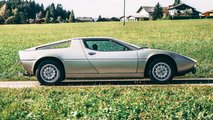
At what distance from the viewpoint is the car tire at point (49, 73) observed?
10.5 m

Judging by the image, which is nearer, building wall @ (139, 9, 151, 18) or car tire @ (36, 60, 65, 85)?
car tire @ (36, 60, 65, 85)

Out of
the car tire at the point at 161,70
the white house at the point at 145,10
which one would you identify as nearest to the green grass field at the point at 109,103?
the car tire at the point at 161,70

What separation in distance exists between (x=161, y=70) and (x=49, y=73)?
2773mm

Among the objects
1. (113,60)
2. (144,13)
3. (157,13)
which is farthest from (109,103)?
(144,13)

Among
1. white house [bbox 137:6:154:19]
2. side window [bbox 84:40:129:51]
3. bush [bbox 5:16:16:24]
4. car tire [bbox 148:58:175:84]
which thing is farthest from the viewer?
white house [bbox 137:6:154:19]

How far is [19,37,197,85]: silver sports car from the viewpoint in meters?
10.5

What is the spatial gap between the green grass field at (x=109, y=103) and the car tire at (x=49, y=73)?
1081mm

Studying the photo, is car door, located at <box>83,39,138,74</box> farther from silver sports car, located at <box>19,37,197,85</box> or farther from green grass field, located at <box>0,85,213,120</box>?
green grass field, located at <box>0,85,213,120</box>

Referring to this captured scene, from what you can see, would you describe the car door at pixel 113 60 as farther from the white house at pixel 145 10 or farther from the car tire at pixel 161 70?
the white house at pixel 145 10

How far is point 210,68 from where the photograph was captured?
13.5m

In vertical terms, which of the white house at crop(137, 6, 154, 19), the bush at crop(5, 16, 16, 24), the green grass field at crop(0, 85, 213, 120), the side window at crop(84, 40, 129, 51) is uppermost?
the side window at crop(84, 40, 129, 51)

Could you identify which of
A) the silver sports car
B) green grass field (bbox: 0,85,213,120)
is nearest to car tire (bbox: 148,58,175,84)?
the silver sports car

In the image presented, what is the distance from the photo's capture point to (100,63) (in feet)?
34.6

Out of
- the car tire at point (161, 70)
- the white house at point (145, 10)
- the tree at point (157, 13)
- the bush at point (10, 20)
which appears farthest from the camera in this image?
the white house at point (145, 10)
